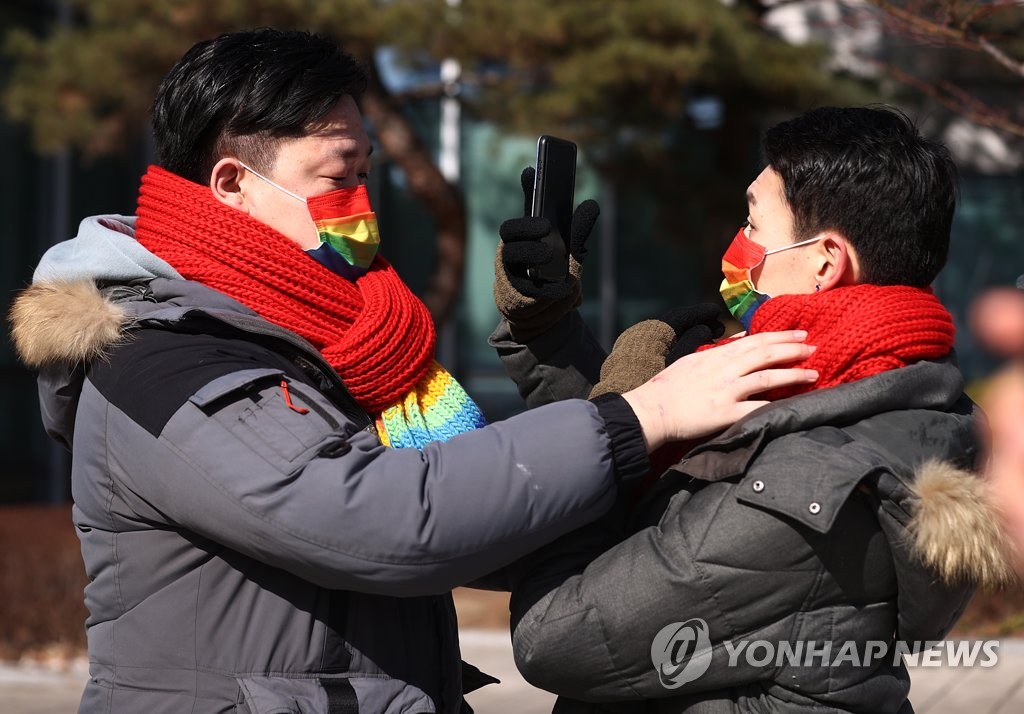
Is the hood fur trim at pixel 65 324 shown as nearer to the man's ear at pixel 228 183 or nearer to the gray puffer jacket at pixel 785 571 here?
the man's ear at pixel 228 183

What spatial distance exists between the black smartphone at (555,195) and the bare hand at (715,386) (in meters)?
0.44

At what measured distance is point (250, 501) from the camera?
1.63 meters

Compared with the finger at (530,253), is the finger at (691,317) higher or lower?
lower

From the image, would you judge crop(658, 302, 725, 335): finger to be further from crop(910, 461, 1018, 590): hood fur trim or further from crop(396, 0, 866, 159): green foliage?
crop(396, 0, 866, 159): green foliage

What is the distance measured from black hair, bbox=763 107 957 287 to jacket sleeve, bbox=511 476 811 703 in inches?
19.8

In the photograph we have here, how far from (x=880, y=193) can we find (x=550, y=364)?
0.74 meters

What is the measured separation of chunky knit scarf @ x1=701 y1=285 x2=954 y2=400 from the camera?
1.84 m

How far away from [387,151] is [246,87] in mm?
6051

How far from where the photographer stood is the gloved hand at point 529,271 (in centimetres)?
217

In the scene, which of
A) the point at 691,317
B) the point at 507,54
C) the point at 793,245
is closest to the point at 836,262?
the point at 793,245

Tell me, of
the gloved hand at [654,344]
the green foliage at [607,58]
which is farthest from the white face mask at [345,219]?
the green foliage at [607,58]

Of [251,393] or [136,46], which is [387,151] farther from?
[251,393]

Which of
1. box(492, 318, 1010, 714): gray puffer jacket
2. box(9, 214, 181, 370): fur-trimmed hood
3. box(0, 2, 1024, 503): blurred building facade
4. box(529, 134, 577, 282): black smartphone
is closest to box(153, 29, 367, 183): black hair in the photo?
box(9, 214, 181, 370): fur-trimmed hood

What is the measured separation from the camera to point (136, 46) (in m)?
7.12
